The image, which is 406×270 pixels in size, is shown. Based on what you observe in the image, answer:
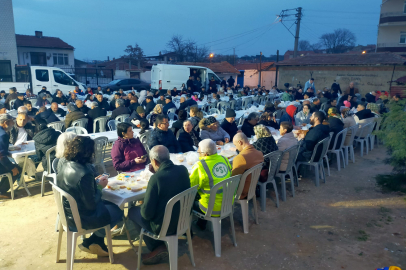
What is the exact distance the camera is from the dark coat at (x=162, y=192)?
9.55 ft

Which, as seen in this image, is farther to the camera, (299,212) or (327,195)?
(327,195)

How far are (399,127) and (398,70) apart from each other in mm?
16357

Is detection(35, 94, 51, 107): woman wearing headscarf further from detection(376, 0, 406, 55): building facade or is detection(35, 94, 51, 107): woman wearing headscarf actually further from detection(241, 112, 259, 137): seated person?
detection(376, 0, 406, 55): building facade

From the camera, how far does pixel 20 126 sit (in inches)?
222

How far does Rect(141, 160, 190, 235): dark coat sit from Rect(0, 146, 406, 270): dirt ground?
2.24ft

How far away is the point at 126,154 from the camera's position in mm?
4480

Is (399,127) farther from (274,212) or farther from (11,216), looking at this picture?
(11,216)

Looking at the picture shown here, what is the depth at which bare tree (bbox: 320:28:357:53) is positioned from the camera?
60181 mm

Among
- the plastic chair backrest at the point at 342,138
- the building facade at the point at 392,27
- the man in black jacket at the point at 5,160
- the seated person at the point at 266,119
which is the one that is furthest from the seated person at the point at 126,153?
the building facade at the point at 392,27

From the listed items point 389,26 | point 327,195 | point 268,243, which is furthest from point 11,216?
point 389,26

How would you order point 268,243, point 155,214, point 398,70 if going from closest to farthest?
point 155,214, point 268,243, point 398,70

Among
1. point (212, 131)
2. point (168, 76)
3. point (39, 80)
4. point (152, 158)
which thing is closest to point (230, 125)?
point (212, 131)

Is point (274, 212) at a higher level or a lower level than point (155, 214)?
lower

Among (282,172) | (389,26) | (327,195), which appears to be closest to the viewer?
(282,172)
